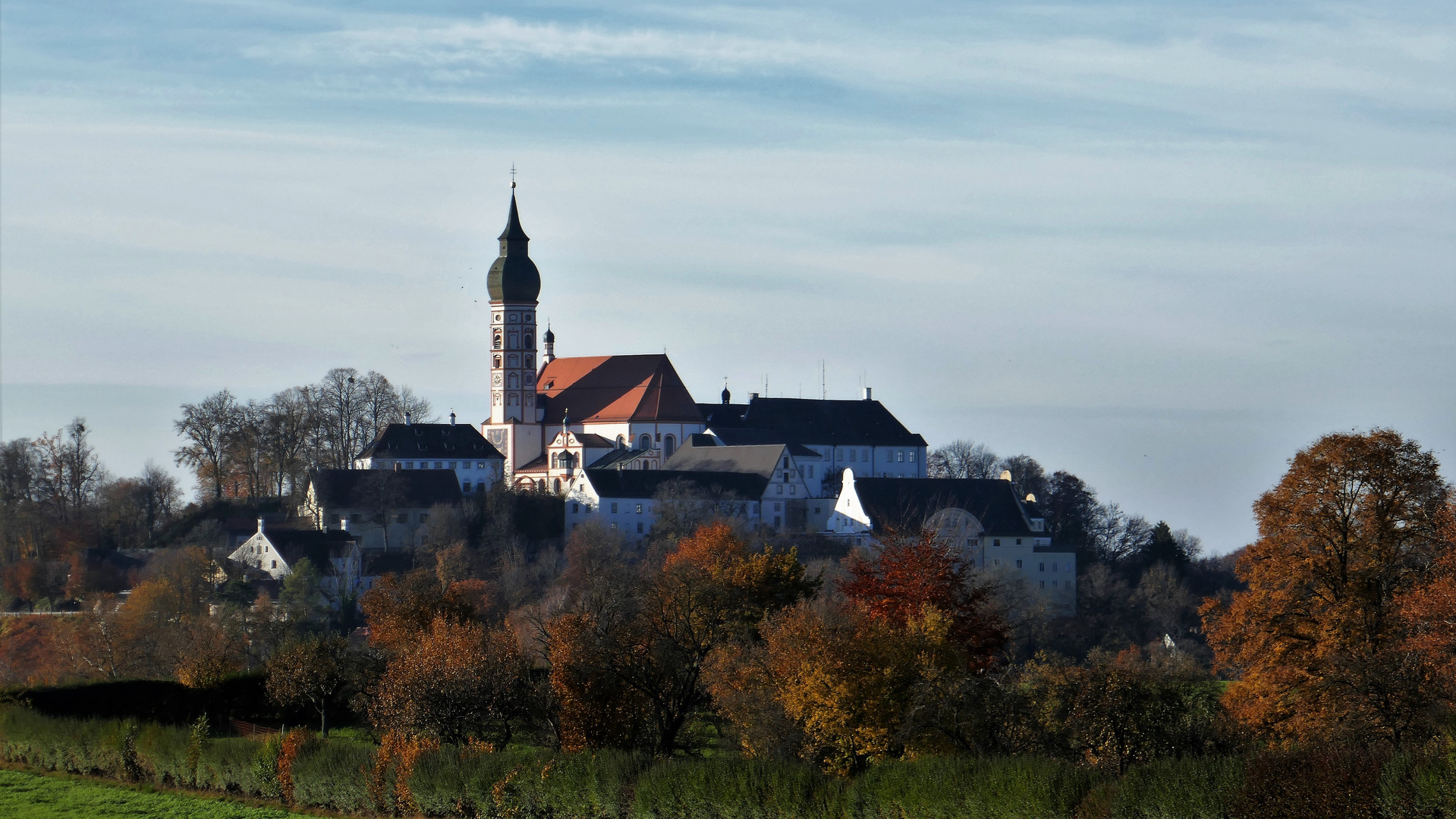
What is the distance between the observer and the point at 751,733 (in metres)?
30.1

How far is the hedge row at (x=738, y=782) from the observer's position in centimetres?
2131

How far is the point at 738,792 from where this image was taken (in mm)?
26094

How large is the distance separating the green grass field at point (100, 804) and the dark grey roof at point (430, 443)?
241ft

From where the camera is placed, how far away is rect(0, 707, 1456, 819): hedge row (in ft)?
69.9

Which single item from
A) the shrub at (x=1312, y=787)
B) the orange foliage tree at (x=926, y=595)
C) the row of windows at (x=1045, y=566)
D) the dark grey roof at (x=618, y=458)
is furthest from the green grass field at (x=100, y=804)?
the dark grey roof at (x=618, y=458)

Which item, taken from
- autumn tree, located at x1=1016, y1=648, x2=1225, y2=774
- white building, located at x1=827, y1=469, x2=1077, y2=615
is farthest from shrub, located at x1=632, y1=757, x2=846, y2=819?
white building, located at x1=827, y1=469, x2=1077, y2=615

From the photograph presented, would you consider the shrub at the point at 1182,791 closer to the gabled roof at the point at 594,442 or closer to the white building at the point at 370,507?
the white building at the point at 370,507

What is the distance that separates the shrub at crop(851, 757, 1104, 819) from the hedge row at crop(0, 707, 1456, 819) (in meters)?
0.02

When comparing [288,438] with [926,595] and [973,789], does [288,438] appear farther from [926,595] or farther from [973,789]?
[973,789]

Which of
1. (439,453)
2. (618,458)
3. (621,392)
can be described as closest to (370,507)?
(439,453)

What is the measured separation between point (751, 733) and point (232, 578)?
5335 centimetres

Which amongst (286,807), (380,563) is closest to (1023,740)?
(286,807)

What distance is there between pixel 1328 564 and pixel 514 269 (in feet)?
287

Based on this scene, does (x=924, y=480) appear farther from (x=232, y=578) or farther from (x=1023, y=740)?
(x=1023, y=740)
